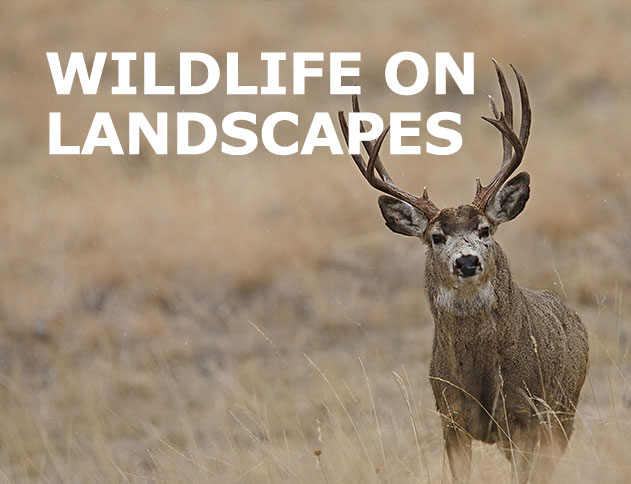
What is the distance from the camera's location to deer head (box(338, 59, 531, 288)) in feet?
18.8

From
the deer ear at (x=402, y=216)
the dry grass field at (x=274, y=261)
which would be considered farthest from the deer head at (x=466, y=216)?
the dry grass field at (x=274, y=261)

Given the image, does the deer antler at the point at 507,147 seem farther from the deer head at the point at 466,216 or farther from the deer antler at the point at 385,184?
the deer antler at the point at 385,184

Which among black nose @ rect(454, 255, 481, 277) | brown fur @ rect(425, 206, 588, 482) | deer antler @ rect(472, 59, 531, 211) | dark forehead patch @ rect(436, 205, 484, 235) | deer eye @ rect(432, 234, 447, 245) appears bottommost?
brown fur @ rect(425, 206, 588, 482)

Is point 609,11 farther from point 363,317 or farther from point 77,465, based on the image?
point 77,465

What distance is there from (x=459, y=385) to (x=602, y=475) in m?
1.08

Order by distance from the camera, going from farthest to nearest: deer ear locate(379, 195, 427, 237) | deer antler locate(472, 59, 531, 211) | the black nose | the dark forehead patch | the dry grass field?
the dry grass field < deer ear locate(379, 195, 427, 237) < deer antler locate(472, 59, 531, 211) < the dark forehead patch < the black nose

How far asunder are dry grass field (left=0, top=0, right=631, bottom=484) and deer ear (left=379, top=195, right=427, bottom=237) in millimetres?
1091

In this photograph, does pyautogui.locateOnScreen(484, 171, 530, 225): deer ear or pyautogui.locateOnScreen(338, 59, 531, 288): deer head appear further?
pyautogui.locateOnScreen(484, 171, 530, 225): deer ear

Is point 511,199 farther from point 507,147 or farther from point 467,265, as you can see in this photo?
point 467,265

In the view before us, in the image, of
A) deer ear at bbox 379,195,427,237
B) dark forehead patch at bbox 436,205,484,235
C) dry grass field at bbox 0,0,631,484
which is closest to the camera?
dark forehead patch at bbox 436,205,484,235

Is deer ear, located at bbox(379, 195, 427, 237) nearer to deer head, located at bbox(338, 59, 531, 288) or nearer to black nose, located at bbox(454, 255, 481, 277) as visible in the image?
deer head, located at bbox(338, 59, 531, 288)

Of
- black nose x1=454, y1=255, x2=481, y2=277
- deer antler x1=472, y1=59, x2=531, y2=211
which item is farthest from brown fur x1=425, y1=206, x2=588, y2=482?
deer antler x1=472, y1=59, x2=531, y2=211

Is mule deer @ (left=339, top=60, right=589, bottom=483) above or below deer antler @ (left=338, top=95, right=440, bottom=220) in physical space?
below

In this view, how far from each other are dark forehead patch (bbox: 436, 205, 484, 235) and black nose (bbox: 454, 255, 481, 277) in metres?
0.23
